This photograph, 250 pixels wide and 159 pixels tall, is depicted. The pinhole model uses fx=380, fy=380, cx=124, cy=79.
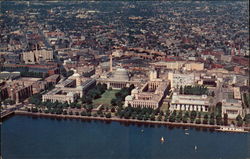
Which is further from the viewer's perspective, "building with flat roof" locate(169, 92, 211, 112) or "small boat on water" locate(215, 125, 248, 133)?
"building with flat roof" locate(169, 92, 211, 112)

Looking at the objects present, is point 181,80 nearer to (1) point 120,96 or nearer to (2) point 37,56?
(1) point 120,96

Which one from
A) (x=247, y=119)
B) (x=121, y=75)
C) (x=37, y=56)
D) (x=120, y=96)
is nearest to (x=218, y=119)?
(x=247, y=119)

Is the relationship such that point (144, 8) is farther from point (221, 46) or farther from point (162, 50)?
point (221, 46)

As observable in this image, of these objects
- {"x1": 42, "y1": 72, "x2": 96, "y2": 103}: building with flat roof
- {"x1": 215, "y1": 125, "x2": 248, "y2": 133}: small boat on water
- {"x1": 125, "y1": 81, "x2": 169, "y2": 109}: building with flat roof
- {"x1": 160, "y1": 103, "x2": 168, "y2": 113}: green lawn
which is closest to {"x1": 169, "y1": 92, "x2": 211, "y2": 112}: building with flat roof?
{"x1": 160, "y1": 103, "x2": 168, "y2": 113}: green lawn

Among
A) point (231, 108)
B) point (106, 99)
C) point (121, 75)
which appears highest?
point (121, 75)

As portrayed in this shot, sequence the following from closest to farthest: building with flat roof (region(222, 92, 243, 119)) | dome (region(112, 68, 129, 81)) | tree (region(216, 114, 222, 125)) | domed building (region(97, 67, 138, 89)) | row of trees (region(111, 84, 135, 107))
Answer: tree (region(216, 114, 222, 125)), building with flat roof (region(222, 92, 243, 119)), row of trees (region(111, 84, 135, 107)), domed building (region(97, 67, 138, 89)), dome (region(112, 68, 129, 81))

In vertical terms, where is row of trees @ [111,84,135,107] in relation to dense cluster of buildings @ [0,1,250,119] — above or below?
below

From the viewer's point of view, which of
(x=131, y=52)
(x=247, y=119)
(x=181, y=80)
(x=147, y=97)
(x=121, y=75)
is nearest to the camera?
(x=247, y=119)

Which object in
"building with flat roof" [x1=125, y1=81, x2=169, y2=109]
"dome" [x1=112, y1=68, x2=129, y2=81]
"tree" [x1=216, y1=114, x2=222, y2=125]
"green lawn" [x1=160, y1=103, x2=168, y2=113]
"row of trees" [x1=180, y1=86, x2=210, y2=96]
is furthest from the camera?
"dome" [x1=112, y1=68, x2=129, y2=81]

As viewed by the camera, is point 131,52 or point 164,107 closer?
point 164,107

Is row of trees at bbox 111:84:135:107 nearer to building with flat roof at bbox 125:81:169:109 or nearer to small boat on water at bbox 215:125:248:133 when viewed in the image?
building with flat roof at bbox 125:81:169:109
